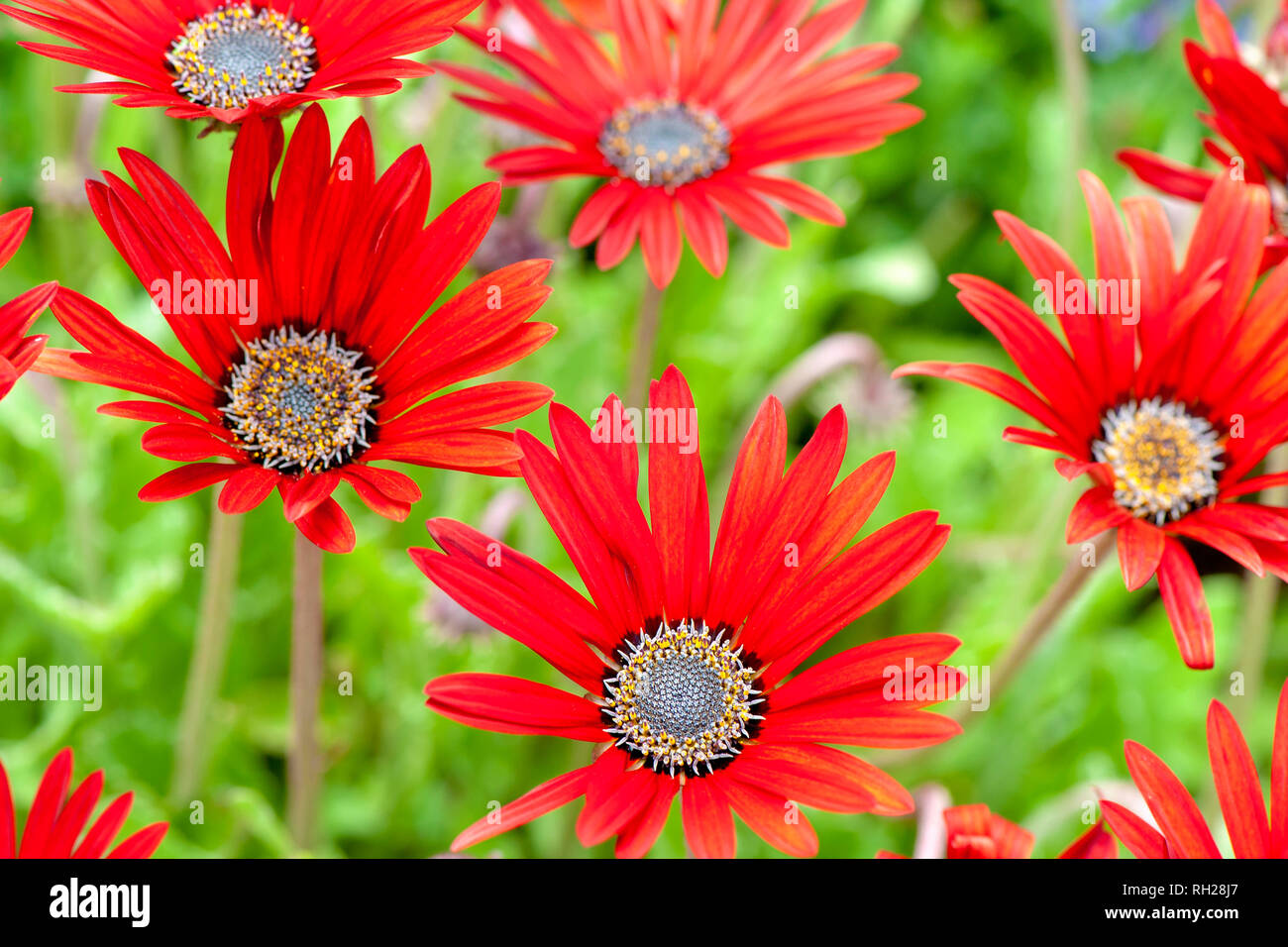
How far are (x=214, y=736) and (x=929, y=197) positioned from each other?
6.44 feet

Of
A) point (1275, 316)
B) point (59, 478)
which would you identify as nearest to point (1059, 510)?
point (1275, 316)

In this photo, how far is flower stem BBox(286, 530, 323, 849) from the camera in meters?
1.08

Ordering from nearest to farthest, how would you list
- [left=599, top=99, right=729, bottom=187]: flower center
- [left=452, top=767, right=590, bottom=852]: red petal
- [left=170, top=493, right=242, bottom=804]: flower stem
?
[left=452, top=767, right=590, bottom=852]: red petal → [left=170, top=493, right=242, bottom=804]: flower stem → [left=599, top=99, right=729, bottom=187]: flower center

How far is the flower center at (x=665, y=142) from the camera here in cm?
137

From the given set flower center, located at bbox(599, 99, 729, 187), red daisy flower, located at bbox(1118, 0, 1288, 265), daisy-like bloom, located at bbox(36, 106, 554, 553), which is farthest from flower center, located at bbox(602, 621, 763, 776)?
red daisy flower, located at bbox(1118, 0, 1288, 265)

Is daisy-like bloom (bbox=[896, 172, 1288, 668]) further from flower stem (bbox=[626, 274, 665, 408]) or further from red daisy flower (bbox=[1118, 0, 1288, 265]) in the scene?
flower stem (bbox=[626, 274, 665, 408])

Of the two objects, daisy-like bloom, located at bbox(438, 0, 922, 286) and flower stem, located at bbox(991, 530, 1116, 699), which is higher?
daisy-like bloom, located at bbox(438, 0, 922, 286)

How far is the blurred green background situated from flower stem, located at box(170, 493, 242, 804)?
0.06 metres

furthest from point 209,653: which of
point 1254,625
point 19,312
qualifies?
point 1254,625

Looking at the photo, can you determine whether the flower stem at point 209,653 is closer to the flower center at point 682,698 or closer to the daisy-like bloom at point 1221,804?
the flower center at point 682,698

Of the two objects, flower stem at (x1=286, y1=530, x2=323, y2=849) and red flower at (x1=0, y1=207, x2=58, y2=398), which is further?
flower stem at (x1=286, y1=530, x2=323, y2=849)

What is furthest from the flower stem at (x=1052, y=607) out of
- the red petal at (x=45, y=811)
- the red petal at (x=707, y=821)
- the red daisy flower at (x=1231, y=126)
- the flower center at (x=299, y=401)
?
the red petal at (x=45, y=811)

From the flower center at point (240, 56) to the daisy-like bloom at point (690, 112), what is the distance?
0.15 m
